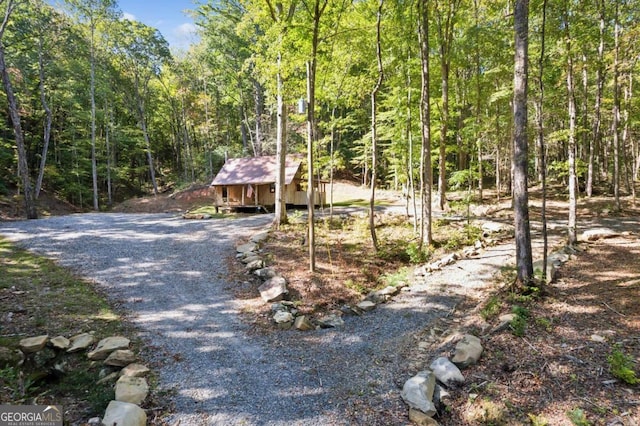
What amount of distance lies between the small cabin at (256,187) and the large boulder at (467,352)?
14.0 m

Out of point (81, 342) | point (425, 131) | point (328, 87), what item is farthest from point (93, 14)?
point (81, 342)

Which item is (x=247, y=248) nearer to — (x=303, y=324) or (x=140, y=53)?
(x=303, y=324)

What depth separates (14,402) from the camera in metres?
3.16

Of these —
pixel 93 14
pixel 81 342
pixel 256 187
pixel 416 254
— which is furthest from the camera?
→ pixel 93 14

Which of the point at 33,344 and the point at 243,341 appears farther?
the point at 243,341

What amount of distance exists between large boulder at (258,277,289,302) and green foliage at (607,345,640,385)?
501cm

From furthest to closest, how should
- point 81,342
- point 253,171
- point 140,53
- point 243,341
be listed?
point 140,53, point 253,171, point 243,341, point 81,342

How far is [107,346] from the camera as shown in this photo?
4309 mm

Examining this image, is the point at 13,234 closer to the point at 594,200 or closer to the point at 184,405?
the point at 184,405

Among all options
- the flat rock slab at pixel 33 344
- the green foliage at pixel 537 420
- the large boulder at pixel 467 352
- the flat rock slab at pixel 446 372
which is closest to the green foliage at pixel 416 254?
the large boulder at pixel 467 352

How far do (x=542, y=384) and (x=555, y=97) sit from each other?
474 inches

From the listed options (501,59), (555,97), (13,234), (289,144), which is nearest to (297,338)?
(13,234)

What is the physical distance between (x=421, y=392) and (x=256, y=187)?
15.8 meters

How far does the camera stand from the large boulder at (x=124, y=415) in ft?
9.80
